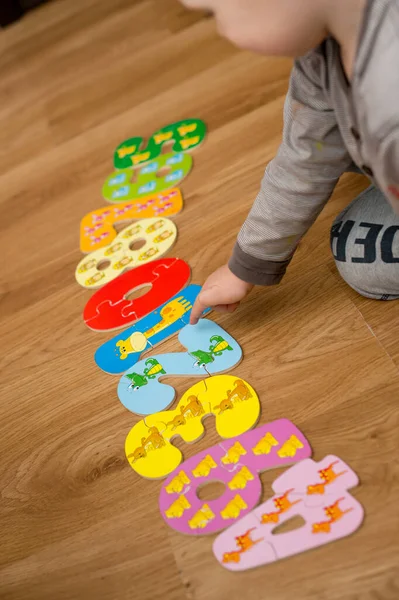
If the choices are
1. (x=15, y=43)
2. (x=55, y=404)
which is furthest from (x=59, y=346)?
(x=15, y=43)

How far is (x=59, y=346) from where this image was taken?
914mm

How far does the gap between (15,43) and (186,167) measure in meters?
0.87

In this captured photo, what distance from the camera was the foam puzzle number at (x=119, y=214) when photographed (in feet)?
3.35

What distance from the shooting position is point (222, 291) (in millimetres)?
784

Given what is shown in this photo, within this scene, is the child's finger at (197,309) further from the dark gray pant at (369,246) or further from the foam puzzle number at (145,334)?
the dark gray pant at (369,246)

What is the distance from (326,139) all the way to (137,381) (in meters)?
0.37

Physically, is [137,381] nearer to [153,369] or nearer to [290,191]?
[153,369]

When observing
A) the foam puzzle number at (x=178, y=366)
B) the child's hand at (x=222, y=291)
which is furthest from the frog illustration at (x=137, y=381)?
the child's hand at (x=222, y=291)

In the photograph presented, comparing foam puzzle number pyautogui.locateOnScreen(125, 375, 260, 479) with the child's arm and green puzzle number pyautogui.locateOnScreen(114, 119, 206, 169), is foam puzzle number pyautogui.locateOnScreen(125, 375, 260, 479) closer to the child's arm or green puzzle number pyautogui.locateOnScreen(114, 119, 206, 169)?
the child's arm

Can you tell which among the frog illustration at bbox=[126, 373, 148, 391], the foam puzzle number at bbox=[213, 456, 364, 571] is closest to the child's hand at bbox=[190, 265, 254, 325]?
the frog illustration at bbox=[126, 373, 148, 391]

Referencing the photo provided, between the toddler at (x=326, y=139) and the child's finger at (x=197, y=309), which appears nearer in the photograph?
the toddler at (x=326, y=139)

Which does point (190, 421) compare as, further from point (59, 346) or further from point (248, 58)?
point (248, 58)

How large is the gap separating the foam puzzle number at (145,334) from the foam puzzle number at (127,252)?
0.11m

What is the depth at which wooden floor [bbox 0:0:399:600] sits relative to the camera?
65cm
